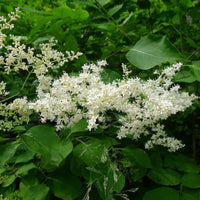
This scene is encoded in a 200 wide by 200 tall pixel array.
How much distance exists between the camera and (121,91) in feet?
3.75

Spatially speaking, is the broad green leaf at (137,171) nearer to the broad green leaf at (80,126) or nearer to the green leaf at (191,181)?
the green leaf at (191,181)

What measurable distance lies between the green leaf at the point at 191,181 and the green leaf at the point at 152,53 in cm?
69

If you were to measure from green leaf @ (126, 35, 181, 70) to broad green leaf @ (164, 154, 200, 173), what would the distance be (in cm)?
65

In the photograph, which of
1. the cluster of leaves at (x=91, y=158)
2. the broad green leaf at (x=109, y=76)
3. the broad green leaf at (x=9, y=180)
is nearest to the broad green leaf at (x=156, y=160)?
the cluster of leaves at (x=91, y=158)

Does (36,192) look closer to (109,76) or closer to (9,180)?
(9,180)

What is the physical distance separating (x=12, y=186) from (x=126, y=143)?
25.9 inches

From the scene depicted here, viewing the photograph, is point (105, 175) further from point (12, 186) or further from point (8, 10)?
point (8, 10)

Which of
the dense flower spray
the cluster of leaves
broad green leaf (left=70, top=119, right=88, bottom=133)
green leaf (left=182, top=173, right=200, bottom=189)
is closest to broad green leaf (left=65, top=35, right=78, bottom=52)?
the cluster of leaves

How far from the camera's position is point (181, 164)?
4.96 ft

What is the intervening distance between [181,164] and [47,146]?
852mm

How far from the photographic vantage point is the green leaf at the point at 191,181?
1379 millimetres

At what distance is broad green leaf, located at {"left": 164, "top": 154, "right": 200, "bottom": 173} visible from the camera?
58.5 inches

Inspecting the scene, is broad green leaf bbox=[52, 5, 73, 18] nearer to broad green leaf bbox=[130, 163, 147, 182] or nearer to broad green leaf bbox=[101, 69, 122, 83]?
broad green leaf bbox=[101, 69, 122, 83]

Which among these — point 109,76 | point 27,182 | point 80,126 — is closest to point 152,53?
point 109,76
